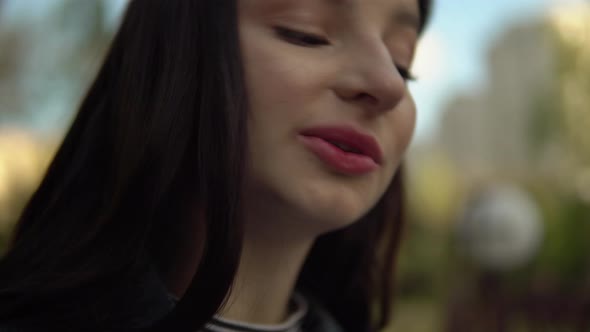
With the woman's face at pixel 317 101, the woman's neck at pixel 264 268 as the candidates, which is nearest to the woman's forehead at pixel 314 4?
the woman's face at pixel 317 101

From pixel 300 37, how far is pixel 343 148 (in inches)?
5.3

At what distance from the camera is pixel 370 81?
78 cm

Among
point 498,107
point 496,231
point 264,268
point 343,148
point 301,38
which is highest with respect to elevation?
point 301,38

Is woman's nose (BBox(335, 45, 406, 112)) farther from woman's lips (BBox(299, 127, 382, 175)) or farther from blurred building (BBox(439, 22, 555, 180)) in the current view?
blurred building (BBox(439, 22, 555, 180))

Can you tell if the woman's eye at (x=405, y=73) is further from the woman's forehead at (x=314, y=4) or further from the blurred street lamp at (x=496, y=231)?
the blurred street lamp at (x=496, y=231)

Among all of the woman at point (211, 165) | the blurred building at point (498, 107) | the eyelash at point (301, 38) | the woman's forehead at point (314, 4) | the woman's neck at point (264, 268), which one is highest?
the woman's forehead at point (314, 4)

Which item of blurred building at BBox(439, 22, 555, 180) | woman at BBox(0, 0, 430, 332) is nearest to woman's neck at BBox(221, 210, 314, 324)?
woman at BBox(0, 0, 430, 332)

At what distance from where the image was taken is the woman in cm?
73

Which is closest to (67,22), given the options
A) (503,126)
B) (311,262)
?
(311,262)

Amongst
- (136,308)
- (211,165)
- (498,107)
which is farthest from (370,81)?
(498,107)

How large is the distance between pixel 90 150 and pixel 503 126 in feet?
30.1

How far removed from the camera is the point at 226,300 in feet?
2.46

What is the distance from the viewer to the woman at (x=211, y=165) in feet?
2.39

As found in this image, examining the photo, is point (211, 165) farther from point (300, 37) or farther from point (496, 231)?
point (496, 231)
